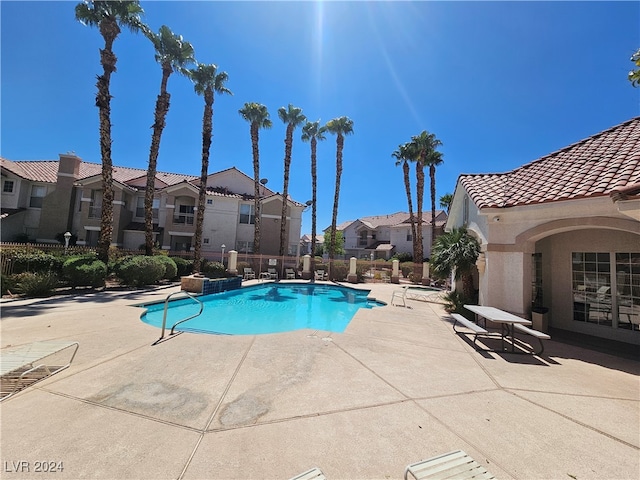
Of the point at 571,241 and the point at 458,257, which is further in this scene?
the point at 458,257

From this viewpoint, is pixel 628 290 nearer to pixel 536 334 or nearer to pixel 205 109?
pixel 536 334

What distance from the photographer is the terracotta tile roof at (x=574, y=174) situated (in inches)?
269

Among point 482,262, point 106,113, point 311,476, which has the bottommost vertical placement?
point 311,476

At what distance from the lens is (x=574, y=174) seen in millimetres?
8008

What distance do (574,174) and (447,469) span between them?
32.1 feet

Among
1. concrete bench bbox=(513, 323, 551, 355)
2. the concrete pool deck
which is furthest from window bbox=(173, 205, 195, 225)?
concrete bench bbox=(513, 323, 551, 355)

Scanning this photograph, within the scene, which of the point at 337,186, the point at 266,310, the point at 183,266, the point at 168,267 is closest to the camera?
the point at 266,310

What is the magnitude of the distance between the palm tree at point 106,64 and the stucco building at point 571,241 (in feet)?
61.0

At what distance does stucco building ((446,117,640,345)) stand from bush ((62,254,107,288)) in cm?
1688

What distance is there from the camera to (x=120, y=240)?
84.8 feet

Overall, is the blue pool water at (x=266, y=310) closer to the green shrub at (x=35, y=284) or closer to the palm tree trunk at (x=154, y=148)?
the green shrub at (x=35, y=284)

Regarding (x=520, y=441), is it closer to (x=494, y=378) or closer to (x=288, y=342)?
(x=494, y=378)

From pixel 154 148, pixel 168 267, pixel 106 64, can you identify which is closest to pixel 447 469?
pixel 168 267

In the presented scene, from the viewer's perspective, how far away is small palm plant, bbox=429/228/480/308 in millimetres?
9969
